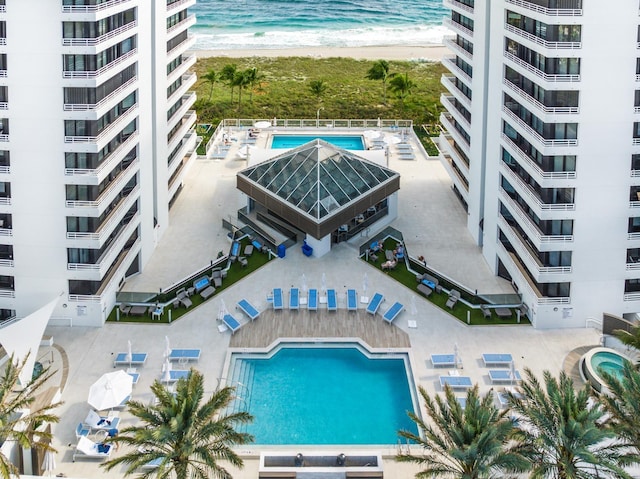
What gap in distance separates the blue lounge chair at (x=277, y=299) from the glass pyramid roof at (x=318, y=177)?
6299 mm

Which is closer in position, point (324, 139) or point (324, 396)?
point (324, 396)

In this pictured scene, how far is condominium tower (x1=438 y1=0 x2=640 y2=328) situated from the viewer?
36688mm

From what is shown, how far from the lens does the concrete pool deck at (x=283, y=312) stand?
35.9 meters

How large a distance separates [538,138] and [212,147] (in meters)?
39.8

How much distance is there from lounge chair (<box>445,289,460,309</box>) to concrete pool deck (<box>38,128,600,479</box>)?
941 mm

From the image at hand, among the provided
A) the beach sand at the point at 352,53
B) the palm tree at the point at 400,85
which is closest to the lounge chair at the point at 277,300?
the palm tree at the point at 400,85

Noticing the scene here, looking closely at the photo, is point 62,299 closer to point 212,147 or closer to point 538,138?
point 538,138

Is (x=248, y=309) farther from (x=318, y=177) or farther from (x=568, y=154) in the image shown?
(x=568, y=154)

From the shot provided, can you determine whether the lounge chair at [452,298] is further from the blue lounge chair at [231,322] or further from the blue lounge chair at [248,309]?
the blue lounge chair at [231,322]

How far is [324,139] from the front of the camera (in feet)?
248

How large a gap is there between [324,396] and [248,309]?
344 inches

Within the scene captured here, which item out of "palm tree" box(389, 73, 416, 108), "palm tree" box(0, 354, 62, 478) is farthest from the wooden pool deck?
"palm tree" box(389, 73, 416, 108)

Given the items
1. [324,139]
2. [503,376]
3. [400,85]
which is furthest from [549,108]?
[400,85]

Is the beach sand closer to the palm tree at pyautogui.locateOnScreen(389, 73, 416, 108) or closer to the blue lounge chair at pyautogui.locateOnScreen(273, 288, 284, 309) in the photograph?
the palm tree at pyautogui.locateOnScreen(389, 73, 416, 108)
